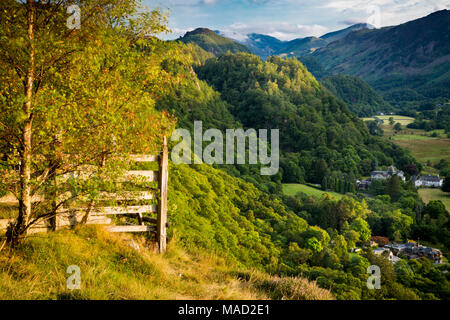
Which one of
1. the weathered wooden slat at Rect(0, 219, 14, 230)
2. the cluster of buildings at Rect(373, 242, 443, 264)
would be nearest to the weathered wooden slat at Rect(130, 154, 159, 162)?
the weathered wooden slat at Rect(0, 219, 14, 230)

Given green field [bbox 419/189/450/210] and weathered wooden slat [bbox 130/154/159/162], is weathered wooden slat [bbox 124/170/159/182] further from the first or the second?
green field [bbox 419/189/450/210]

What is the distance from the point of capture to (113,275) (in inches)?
235

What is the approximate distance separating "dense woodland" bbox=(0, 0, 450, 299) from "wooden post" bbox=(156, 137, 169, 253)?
13.2 inches

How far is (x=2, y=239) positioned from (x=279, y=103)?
134 m

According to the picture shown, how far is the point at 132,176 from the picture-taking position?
6.79m

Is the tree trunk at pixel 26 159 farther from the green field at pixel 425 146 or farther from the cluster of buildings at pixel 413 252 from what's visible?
the green field at pixel 425 146

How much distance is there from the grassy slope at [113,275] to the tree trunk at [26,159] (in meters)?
0.33

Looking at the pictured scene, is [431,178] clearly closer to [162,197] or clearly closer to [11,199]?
[162,197]

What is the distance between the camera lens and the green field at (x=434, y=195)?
96875 millimetres

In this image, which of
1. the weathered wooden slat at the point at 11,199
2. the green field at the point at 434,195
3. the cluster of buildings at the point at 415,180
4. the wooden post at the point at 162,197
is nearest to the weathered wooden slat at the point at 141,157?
the wooden post at the point at 162,197

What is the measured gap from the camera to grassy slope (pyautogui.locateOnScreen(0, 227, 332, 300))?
17.4 ft

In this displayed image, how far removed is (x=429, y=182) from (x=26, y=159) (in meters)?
128

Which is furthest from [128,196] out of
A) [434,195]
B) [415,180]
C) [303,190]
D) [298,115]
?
[298,115]
